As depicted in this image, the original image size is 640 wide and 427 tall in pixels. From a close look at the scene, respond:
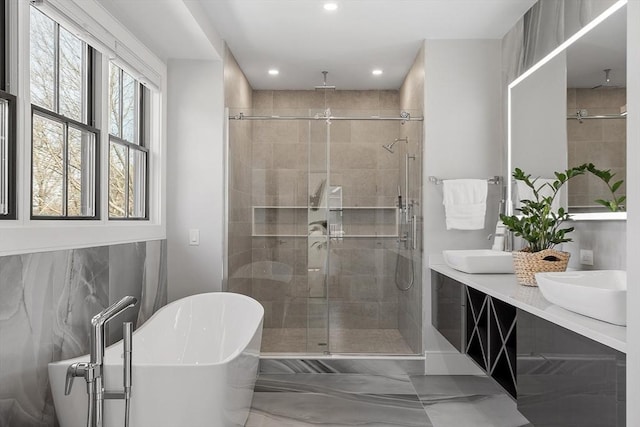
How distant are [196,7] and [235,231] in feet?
5.26

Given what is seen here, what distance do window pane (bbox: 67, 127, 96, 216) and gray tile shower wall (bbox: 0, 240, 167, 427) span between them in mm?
249

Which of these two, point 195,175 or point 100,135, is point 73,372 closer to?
point 100,135

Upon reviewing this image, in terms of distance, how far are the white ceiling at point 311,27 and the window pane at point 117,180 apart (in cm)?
77

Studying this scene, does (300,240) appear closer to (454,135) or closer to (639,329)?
(454,135)

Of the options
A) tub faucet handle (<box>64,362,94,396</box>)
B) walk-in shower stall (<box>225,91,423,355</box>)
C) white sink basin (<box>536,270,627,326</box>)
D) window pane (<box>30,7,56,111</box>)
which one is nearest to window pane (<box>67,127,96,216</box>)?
window pane (<box>30,7,56,111</box>)

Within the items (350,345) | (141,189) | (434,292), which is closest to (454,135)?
(434,292)

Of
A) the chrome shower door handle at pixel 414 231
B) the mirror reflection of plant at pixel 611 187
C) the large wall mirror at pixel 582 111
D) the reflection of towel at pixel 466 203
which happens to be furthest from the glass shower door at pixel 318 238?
the mirror reflection of plant at pixel 611 187

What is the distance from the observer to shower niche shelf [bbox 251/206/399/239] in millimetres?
3855

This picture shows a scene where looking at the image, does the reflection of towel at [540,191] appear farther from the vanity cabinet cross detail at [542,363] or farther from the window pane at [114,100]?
the window pane at [114,100]

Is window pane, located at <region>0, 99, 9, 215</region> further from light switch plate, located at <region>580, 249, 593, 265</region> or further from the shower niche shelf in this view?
light switch plate, located at <region>580, 249, 593, 265</region>

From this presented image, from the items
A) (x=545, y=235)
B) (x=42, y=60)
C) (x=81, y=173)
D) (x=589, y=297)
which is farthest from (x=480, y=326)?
(x=42, y=60)

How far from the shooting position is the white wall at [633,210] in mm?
1289

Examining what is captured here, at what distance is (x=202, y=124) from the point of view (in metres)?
3.86

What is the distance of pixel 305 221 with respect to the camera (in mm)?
3871
